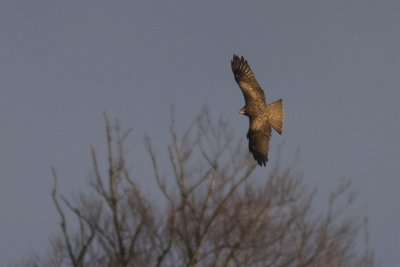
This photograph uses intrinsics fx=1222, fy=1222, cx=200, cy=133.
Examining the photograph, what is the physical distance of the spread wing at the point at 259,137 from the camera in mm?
16609

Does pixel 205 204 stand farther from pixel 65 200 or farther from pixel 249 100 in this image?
pixel 249 100

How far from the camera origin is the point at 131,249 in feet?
65.2

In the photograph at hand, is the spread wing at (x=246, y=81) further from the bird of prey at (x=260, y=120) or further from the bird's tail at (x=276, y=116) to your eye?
the bird's tail at (x=276, y=116)

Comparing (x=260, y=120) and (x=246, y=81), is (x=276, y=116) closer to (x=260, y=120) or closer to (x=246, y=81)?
(x=260, y=120)

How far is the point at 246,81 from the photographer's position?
56.3ft

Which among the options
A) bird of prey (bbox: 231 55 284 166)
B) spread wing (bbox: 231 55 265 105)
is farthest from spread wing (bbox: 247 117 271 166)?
spread wing (bbox: 231 55 265 105)

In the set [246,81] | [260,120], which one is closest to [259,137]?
[260,120]

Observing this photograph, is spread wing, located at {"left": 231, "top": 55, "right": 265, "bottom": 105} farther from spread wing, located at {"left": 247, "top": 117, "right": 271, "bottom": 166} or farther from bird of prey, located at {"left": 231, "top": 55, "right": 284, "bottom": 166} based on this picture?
spread wing, located at {"left": 247, "top": 117, "right": 271, "bottom": 166}

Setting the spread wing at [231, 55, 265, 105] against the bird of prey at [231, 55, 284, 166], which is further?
the spread wing at [231, 55, 265, 105]

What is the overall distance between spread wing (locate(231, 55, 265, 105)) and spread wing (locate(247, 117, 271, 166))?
341 millimetres

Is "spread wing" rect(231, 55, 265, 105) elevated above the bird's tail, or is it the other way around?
"spread wing" rect(231, 55, 265, 105)

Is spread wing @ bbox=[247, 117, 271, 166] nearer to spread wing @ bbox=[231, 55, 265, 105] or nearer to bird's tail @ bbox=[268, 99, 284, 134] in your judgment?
bird's tail @ bbox=[268, 99, 284, 134]

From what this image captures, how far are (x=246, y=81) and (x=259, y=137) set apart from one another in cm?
92

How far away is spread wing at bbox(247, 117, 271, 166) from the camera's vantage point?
16.6m
